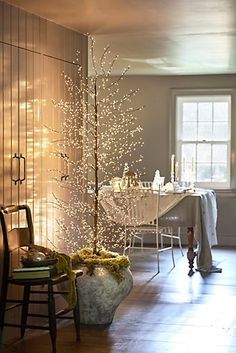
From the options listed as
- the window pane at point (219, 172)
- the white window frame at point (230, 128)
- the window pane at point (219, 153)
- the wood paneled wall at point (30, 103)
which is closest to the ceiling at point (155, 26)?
the wood paneled wall at point (30, 103)

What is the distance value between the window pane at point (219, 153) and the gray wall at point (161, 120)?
23 cm

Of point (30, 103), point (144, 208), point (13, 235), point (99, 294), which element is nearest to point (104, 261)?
point (99, 294)

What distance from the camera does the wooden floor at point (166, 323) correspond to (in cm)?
440

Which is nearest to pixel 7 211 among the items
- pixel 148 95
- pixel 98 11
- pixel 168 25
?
pixel 98 11

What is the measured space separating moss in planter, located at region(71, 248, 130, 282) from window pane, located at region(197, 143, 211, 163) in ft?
15.2

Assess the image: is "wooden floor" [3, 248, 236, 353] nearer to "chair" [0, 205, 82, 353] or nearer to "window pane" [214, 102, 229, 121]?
"chair" [0, 205, 82, 353]

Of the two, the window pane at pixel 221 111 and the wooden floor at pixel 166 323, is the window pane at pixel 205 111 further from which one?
the wooden floor at pixel 166 323

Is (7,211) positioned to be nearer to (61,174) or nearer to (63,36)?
(61,174)

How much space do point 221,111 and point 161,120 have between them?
84 centimetres

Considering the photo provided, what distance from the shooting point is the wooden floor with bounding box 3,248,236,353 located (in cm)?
440

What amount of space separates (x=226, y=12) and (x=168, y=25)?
0.69 m

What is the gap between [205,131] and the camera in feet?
31.0

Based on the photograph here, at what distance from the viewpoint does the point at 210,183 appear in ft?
30.9

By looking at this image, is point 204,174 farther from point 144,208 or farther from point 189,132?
point 144,208
